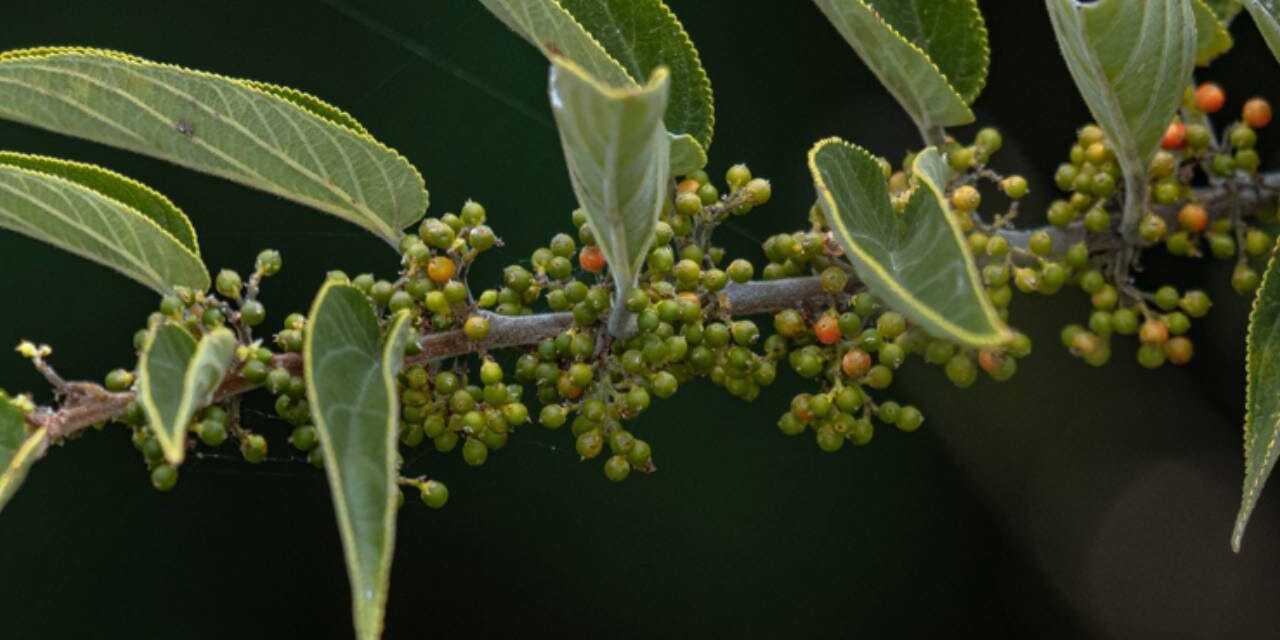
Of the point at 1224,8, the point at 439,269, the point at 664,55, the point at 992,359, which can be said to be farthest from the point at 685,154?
the point at 1224,8

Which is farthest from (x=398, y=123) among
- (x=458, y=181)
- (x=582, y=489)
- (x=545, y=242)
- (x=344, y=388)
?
(x=344, y=388)

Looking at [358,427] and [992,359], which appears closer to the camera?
[358,427]

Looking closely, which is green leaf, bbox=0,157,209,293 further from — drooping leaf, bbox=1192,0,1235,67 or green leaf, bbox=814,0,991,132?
drooping leaf, bbox=1192,0,1235,67

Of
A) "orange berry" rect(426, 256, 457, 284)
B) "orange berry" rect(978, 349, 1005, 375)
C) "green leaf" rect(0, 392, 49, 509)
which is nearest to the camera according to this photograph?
"green leaf" rect(0, 392, 49, 509)

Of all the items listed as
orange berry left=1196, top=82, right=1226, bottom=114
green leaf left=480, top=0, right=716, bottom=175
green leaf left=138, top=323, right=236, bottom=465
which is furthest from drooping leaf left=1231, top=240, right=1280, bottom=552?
green leaf left=138, top=323, right=236, bottom=465

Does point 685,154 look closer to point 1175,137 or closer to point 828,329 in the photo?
point 828,329

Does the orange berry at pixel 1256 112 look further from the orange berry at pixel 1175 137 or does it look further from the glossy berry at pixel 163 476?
the glossy berry at pixel 163 476
